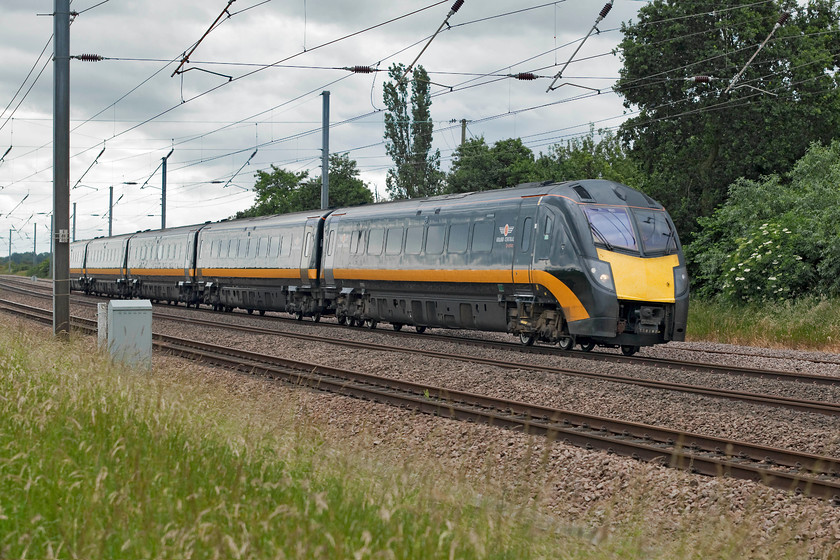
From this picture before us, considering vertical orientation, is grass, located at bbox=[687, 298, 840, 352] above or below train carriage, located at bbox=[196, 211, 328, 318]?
below

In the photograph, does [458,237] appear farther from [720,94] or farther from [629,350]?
[720,94]

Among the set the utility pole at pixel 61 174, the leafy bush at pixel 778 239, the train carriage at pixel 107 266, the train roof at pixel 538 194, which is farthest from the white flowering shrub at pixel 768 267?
the train carriage at pixel 107 266

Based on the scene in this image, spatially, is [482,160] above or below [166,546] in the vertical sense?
above

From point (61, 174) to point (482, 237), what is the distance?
824cm

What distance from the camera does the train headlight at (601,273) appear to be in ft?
49.1

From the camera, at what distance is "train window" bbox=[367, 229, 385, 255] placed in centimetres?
2157

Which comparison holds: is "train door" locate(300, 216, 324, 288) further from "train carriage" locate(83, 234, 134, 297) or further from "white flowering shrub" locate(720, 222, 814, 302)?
"train carriage" locate(83, 234, 134, 297)

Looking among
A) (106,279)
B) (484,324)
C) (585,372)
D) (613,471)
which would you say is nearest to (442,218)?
(484,324)

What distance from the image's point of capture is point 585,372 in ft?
43.8

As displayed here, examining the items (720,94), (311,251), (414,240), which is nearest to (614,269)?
(414,240)

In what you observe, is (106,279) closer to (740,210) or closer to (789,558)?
(740,210)

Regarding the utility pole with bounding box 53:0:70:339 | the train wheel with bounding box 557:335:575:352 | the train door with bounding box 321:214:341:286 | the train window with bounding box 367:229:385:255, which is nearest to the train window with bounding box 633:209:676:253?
the train wheel with bounding box 557:335:575:352

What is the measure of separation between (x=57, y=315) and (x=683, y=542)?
13.8 m

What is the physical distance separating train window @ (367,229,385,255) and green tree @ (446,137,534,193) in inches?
787
